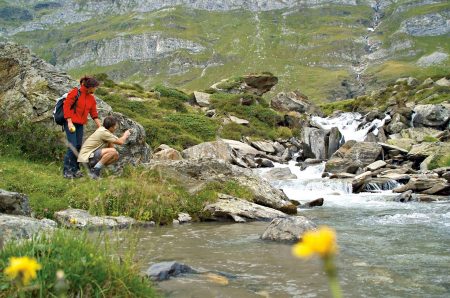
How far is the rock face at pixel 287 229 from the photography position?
10258mm

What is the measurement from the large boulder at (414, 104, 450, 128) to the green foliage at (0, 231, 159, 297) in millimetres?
39671

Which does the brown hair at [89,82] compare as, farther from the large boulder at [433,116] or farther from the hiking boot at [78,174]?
the large boulder at [433,116]

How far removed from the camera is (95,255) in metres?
4.61

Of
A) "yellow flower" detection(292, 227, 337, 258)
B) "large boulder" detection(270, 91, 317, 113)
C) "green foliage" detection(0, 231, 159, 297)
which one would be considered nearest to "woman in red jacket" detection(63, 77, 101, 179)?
"green foliage" detection(0, 231, 159, 297)

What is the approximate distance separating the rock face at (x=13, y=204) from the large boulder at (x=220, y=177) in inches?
224

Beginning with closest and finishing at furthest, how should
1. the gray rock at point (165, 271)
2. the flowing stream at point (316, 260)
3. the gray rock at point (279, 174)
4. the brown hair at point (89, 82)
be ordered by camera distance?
the flowing stream at point (316, 260) → the gray rock at point (165, 271) → the brown hair at point (89, 82) → the gray rock at point (279, 174)

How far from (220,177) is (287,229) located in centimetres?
566

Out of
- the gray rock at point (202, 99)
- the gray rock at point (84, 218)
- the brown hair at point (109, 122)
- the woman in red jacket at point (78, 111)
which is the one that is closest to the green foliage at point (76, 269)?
the gray rock at point (84, 218)

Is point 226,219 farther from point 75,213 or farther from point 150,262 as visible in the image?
point 150,262

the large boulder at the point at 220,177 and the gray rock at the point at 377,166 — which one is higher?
the large boulder at the point at 220,177

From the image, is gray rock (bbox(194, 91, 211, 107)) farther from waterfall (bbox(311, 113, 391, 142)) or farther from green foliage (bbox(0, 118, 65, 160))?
green foliage (bbox(0, 118, 65, 160))

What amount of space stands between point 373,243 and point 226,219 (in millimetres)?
4778

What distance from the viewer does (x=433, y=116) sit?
1575 inches

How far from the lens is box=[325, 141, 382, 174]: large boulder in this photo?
28.5 metres
